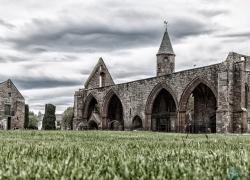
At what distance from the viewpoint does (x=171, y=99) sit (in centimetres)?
5000

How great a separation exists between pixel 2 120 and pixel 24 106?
4.81 meters

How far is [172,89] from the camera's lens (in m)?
44.5

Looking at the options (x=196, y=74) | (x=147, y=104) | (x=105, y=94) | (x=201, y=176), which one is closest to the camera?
(x=201, y=176)

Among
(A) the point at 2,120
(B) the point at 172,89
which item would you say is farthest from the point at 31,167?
(A) the point at 2,120

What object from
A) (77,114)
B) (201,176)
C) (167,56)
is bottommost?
(201,176)

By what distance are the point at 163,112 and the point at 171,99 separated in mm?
1811

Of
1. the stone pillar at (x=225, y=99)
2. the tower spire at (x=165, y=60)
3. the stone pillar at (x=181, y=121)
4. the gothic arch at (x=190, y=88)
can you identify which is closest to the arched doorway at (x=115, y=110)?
the tower spire at (x=165, y=60)

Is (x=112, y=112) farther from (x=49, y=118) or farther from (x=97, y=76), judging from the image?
(x=49, y=118)

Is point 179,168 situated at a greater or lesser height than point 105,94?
lesser

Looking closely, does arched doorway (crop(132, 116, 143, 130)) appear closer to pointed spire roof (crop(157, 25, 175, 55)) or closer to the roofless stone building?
the roofless stone building

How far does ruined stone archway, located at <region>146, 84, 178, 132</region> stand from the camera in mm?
47253

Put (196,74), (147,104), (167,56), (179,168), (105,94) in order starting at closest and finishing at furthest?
1. (179,168)
2. (196,74)
3. (147,104)
4. (105,94)
5. (167,56)

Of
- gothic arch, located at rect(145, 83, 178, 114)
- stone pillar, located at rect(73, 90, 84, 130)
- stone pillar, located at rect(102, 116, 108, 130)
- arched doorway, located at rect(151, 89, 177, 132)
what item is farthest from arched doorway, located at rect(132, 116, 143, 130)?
stone pillar, located at rect(73, 90, 84, 130)

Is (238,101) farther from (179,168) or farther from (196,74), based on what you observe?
(179,168)
